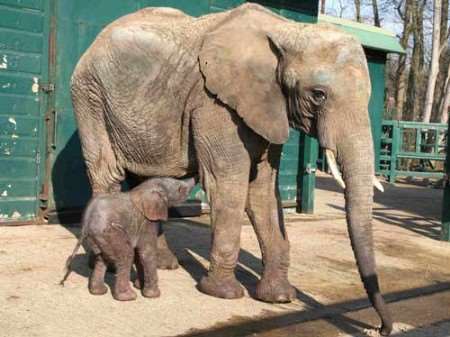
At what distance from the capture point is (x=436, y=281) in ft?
22.1

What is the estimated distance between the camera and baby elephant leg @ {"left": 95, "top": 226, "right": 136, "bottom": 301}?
5.00 meters

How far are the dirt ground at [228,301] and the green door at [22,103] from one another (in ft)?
1.56

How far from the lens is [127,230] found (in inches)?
199

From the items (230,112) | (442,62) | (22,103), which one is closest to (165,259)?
(230,112)

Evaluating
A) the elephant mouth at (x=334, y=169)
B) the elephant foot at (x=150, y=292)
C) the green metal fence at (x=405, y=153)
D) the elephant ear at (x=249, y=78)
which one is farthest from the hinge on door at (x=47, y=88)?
the green metal fence at (x=405, y=153)

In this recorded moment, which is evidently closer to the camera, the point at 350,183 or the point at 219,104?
the point at 350,183

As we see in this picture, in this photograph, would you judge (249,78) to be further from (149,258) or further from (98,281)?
(98,281)

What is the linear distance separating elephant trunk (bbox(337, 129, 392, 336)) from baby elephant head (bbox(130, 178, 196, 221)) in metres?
1.37

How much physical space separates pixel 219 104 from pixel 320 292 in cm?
189

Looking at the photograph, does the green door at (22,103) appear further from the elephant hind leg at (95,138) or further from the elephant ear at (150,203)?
the elephant ear at (150,203)

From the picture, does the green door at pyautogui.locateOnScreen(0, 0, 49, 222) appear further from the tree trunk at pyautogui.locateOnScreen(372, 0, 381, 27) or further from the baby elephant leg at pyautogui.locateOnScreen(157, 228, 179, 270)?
the tree trunk at pyautogui.locateOnScreen(372, 0, 381, 27)

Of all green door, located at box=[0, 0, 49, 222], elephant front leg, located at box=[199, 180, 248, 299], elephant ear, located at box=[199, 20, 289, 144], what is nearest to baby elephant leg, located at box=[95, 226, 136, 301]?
elephant front leg, located at box=[199, 180, 248, 299]

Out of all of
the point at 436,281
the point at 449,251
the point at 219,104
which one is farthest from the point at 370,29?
the point at 219,104

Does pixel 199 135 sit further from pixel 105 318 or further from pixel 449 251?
pixel 449 251
